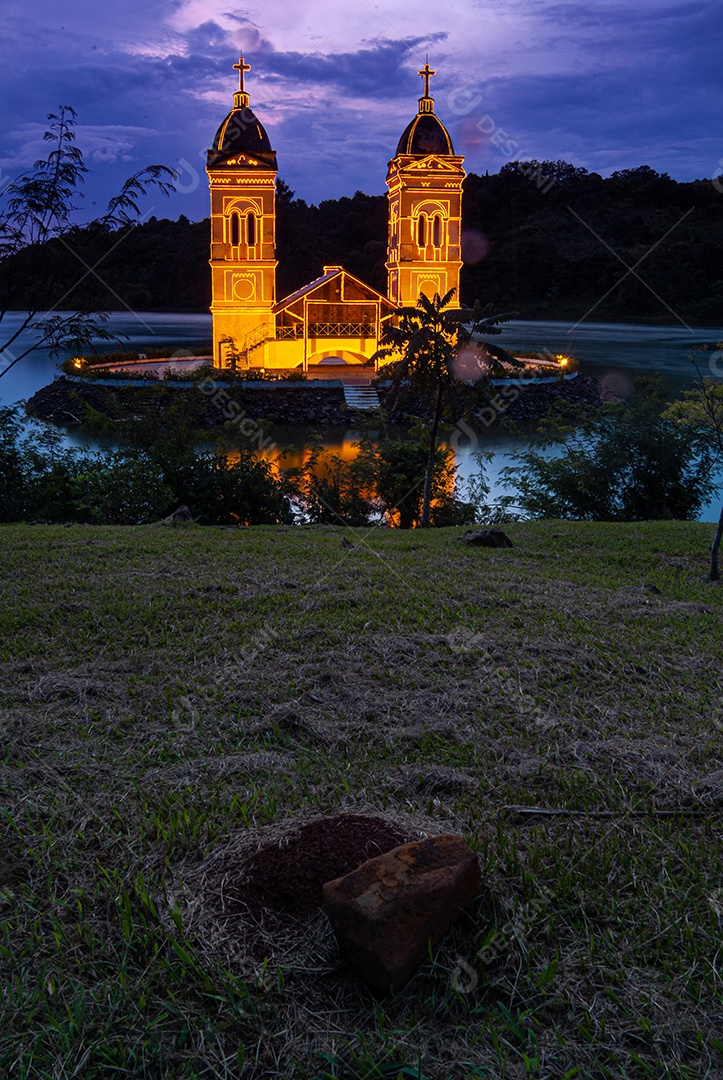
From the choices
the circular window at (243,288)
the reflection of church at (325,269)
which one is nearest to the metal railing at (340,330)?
the reflection of church at (325,269)

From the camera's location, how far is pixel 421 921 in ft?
7.02

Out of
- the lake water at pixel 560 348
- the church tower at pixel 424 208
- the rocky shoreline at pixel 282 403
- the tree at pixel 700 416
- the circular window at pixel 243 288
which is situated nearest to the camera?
the tree at pixel 700 416

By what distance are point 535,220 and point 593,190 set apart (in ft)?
14.3

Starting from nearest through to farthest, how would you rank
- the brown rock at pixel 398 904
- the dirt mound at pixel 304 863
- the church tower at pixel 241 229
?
the brown rock at pixel 398 904
the dirt mound at pixel 304 863
the church tower at pixel 241 229

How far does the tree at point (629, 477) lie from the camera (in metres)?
14.3

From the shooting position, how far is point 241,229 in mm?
32438

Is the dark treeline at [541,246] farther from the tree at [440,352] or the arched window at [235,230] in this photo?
the tree at [440,352]

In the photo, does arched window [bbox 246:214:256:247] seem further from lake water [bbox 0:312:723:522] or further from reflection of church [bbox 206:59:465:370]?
lake water [bbox 0:312:723:522]

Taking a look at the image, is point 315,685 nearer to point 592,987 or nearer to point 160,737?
point 160,737

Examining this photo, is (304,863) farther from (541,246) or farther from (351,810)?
(541,246)

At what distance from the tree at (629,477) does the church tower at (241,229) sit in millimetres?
21078

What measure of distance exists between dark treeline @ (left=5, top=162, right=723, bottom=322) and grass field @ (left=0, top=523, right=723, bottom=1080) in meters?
38.1

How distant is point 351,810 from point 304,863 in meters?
0.43

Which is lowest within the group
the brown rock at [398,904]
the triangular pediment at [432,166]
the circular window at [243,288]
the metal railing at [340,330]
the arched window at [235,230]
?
the brown rock at [398,904]
